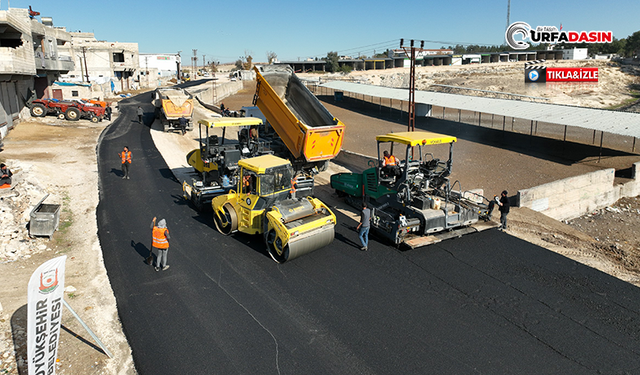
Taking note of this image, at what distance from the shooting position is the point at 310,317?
25.6 feet

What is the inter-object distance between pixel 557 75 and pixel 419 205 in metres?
66.7

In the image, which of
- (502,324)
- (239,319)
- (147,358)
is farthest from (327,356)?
(502,324)

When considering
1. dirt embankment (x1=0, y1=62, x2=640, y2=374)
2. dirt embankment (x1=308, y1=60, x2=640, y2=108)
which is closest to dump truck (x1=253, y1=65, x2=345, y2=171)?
dirt embankment (x1=0, y1=62, x2=640, y2=374)

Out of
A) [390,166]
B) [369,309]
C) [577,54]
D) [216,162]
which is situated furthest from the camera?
[577,54]

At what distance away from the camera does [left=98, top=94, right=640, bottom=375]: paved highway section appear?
6.70 meters

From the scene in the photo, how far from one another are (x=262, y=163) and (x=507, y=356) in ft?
22.3

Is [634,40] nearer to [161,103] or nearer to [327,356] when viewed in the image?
[161,103]

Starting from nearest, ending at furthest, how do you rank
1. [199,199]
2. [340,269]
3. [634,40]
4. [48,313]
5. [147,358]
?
[48,313], [147,358], [340,269], [199,199], [634,40]

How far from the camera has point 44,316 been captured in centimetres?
580

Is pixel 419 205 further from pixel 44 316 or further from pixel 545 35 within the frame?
pixel 545 35

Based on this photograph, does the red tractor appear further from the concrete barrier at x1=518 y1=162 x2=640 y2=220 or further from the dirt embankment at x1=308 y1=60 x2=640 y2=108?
the dirt embankment at x1=308 y1=60 x2=640 y2=108

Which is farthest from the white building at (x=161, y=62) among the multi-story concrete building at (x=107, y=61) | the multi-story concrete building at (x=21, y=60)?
the multi-story concrete building at (x=21, y=60)

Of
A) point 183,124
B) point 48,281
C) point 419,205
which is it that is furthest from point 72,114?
point 48,281

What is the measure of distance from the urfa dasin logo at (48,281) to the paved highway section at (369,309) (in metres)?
1.74
